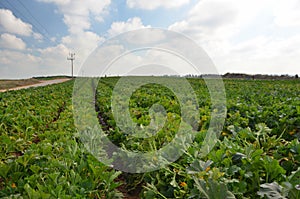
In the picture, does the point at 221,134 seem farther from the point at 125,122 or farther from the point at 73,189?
the point at 73,189

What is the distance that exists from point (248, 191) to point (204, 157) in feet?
2.04

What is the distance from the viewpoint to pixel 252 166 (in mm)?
2277

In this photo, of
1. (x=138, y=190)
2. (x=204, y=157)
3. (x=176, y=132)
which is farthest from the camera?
(x=176, y=132)

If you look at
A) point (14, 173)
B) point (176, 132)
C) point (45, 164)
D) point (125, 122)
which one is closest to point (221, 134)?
point (176, 132)

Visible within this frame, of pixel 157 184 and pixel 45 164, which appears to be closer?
pixel 157 184

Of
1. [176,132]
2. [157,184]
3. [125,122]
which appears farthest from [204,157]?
[125,122]

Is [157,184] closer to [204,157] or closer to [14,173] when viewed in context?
[204,157]

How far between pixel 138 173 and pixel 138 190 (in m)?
0.18

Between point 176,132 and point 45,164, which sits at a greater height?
point 176,132

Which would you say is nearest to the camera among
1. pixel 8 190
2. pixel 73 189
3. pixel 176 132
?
pixel 73 189

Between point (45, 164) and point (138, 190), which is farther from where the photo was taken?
point (138, 190)

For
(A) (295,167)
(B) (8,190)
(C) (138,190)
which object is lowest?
(C) (138,190)

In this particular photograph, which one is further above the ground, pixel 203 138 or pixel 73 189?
pixel 203 138

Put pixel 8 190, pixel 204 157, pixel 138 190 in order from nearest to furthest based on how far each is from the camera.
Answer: pixel 8 190 → pixel 204 157 → pixel 138 190
